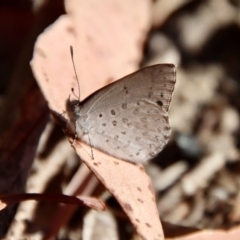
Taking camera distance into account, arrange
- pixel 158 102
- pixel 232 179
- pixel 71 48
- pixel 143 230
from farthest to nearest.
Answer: pixel 232 179 → pixel 158 102 → pixel 71 48 → pixel 143 230

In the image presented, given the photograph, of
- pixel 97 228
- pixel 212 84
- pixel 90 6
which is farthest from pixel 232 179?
pixel 90 6

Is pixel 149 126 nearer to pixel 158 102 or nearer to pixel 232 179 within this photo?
pixel 158 102

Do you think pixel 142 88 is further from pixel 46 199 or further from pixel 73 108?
pixel 46 199

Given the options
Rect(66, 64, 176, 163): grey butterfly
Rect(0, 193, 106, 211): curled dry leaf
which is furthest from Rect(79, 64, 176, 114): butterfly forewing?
Rect(0, 193, 106, 211): curled dry leaf

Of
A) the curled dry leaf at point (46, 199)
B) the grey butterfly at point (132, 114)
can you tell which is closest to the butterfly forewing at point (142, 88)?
the grey butterfly at point (132, 114)

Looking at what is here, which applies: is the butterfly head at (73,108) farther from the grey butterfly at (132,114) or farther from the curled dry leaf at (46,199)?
the curled dry leaf at (46,199)

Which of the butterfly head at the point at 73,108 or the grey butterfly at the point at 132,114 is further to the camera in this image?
the grey butterfly at the point at 132,114

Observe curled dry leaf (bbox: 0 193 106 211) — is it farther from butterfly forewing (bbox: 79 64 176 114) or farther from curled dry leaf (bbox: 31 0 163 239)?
butterfly forewing (bbox: 79 64 176 114)
